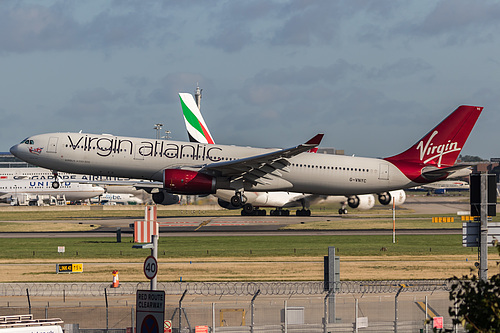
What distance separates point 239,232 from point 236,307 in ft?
118

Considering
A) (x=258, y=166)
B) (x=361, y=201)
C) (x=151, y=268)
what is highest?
(x=258, y=166)

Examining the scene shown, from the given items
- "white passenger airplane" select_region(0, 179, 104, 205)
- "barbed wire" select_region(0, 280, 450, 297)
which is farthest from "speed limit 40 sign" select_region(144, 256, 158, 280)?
"white passenger airplane" select_region(0, 179, 104, 205)

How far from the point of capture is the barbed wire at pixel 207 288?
2619 cm

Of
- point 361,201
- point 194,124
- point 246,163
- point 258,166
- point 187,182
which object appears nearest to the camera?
point 187,182

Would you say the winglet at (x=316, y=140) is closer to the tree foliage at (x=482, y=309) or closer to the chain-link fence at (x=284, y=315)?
the chain-link fence at (x=284, y=315)

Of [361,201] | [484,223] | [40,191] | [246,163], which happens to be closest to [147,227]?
[484,223]

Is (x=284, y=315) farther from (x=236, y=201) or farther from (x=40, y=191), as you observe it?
(x=40, y=191)

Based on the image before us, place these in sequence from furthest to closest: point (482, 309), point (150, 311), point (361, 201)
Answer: point (361, 201), point (150, 311), point (482, 309)

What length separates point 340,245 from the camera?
150 ft

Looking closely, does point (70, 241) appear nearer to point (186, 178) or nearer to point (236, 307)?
point (186, 178)

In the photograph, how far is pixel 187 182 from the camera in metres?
49.3

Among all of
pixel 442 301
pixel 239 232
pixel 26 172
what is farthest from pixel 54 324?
pixel 26 172

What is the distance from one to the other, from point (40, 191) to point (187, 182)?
84475 mm

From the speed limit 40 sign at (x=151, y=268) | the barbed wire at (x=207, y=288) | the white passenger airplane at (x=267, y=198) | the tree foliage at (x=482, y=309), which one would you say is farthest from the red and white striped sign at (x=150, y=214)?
the white passenger airplane at (x=267, y=198)
